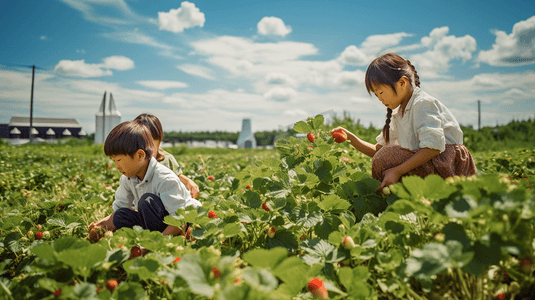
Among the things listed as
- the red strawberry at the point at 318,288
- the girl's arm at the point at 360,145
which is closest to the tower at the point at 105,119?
the girl's arm at the point at 360,145

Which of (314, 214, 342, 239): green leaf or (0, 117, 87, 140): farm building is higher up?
(0, 117, 87, 140): farm building

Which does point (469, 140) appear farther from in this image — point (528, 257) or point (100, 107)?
point (100, 107)

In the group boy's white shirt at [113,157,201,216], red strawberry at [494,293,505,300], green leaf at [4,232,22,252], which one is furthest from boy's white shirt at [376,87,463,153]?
green leaf at [4,232,22,252]

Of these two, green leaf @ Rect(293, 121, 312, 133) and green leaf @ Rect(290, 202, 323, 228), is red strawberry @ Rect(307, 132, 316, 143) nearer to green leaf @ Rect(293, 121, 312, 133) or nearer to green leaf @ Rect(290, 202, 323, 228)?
green leaf @ Rect(293, 121, 312, 133)

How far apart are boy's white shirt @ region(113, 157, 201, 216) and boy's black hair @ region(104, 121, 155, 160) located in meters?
0.12

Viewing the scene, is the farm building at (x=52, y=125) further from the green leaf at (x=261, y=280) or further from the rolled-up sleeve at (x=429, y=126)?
the green leaf at (x=261, y=280)

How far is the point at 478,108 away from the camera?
4206 cm

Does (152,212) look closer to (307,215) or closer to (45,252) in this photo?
(45,252)

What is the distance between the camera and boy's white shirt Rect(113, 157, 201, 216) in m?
1.84

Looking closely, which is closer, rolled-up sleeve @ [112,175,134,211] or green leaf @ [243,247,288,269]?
green leaf @ [243,247,288,269]

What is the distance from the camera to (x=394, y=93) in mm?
1938

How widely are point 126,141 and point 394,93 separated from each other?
171 centimetres

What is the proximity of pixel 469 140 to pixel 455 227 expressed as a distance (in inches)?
454

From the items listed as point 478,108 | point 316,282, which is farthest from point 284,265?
point 478,108
